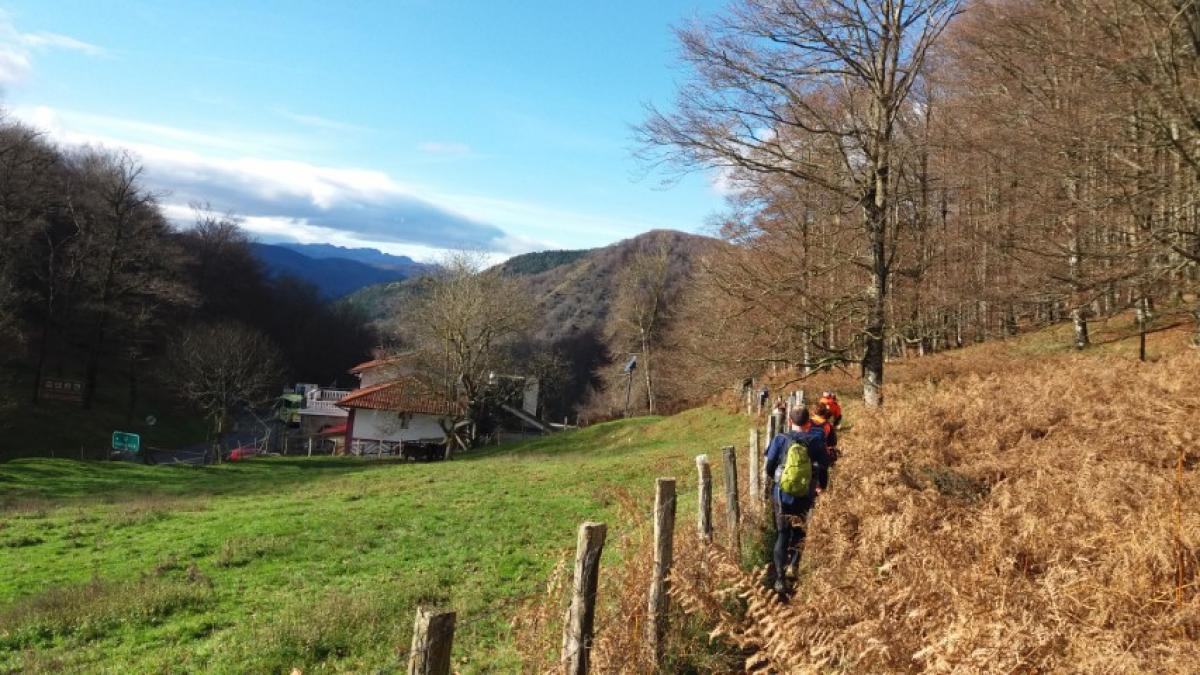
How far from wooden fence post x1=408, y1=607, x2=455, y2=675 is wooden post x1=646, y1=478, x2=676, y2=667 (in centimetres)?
233

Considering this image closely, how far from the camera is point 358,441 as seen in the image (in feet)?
161

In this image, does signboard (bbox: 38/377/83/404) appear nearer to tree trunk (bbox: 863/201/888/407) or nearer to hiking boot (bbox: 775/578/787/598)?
tree trunk (bbox: 863/201/888/407)

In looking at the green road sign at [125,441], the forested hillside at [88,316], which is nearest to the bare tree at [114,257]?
the forested hillside at [88,316]

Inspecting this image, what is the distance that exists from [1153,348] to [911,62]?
41.3 feet

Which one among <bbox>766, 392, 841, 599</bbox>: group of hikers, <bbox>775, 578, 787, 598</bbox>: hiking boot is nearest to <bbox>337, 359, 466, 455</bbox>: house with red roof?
<bbox>766, 392, 841, 599</bbox>: group of hikers

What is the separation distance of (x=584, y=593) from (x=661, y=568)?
37.3 inches

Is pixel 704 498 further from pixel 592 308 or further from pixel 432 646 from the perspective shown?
pixel 592 308

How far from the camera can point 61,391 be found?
4769cm

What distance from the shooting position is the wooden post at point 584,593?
4895 millimetres

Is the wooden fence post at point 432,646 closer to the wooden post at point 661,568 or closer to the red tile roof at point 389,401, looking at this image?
the wooden post at point 661,568

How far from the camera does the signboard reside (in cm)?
4722

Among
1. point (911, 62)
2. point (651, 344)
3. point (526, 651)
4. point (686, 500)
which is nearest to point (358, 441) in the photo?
point (651, 344)

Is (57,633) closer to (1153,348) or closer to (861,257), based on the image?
(861,257)

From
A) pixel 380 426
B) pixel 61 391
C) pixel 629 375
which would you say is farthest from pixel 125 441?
pixel 629 375
